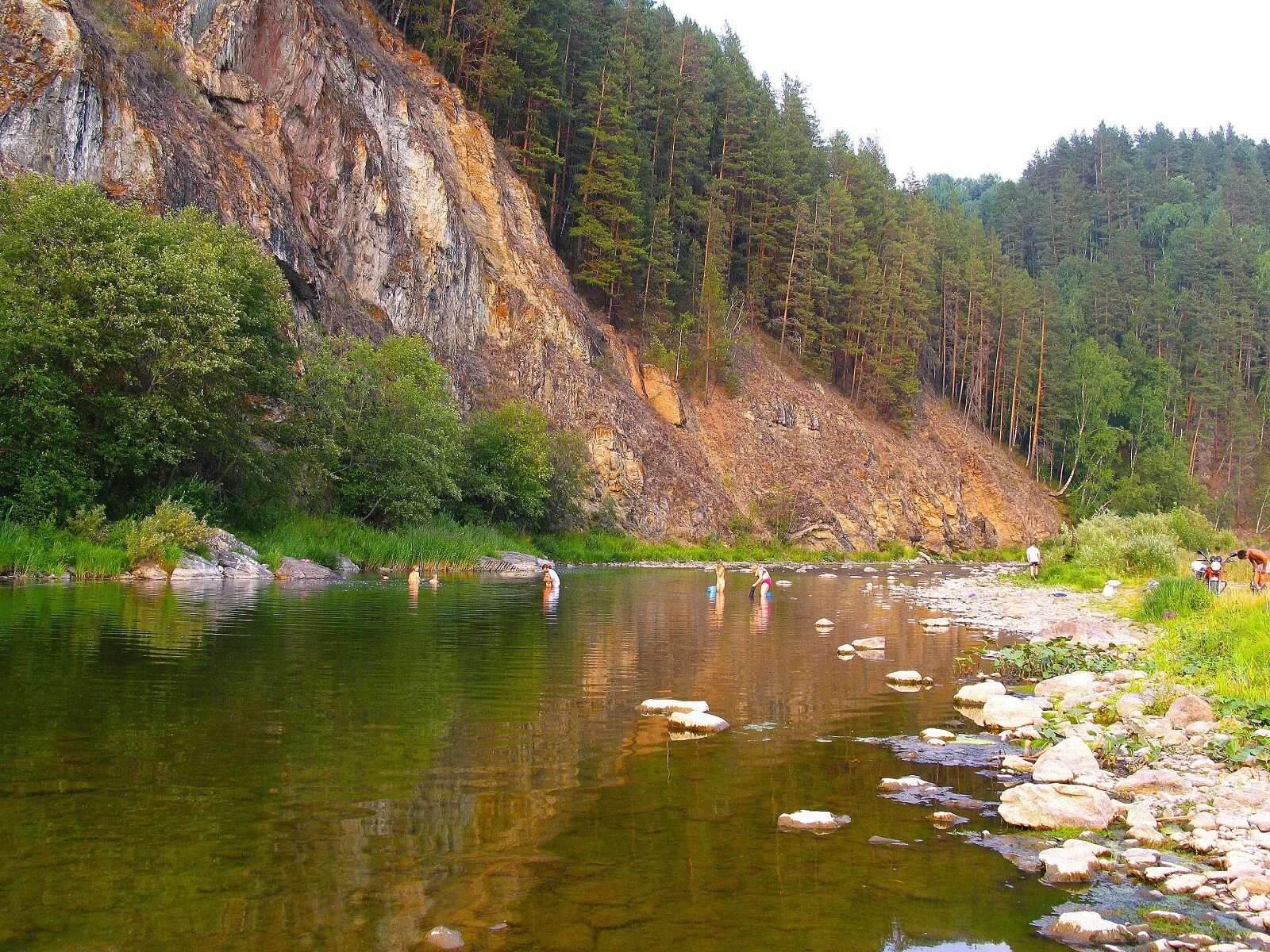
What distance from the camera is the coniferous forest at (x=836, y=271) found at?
61.4 m

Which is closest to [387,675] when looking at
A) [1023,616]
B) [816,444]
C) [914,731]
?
[914,731]

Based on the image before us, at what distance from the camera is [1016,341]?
88562 millimetres

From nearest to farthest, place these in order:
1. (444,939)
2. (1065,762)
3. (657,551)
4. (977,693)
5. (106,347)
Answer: (444,939) → (1065,762) → (977,693) → (106,347) → (657,551)

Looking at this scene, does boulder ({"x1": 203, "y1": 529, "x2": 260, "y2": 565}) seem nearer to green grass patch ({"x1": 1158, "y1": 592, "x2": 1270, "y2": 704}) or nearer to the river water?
the river water

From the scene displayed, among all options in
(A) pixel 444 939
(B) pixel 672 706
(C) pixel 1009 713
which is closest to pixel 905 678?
(C) pixel 1009 713

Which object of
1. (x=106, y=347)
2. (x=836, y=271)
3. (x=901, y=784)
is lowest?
(x=901, y=784)

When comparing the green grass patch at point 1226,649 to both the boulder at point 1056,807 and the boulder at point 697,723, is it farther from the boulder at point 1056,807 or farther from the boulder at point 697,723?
the boulder at point 697,723

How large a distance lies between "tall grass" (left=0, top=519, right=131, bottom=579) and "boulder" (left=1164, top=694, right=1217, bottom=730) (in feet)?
80.8

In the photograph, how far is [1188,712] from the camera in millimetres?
10094

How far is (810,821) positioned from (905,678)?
7.26 meters

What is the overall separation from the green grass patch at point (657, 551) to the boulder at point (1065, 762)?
38.5m

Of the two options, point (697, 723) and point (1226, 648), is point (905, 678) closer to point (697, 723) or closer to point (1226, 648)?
point (1226, 648)

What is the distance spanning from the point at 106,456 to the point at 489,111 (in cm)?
4225

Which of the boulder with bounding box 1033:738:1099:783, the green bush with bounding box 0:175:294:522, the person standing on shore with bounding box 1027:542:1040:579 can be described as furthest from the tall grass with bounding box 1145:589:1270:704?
the green bush with bounding box 0:175:294:522
